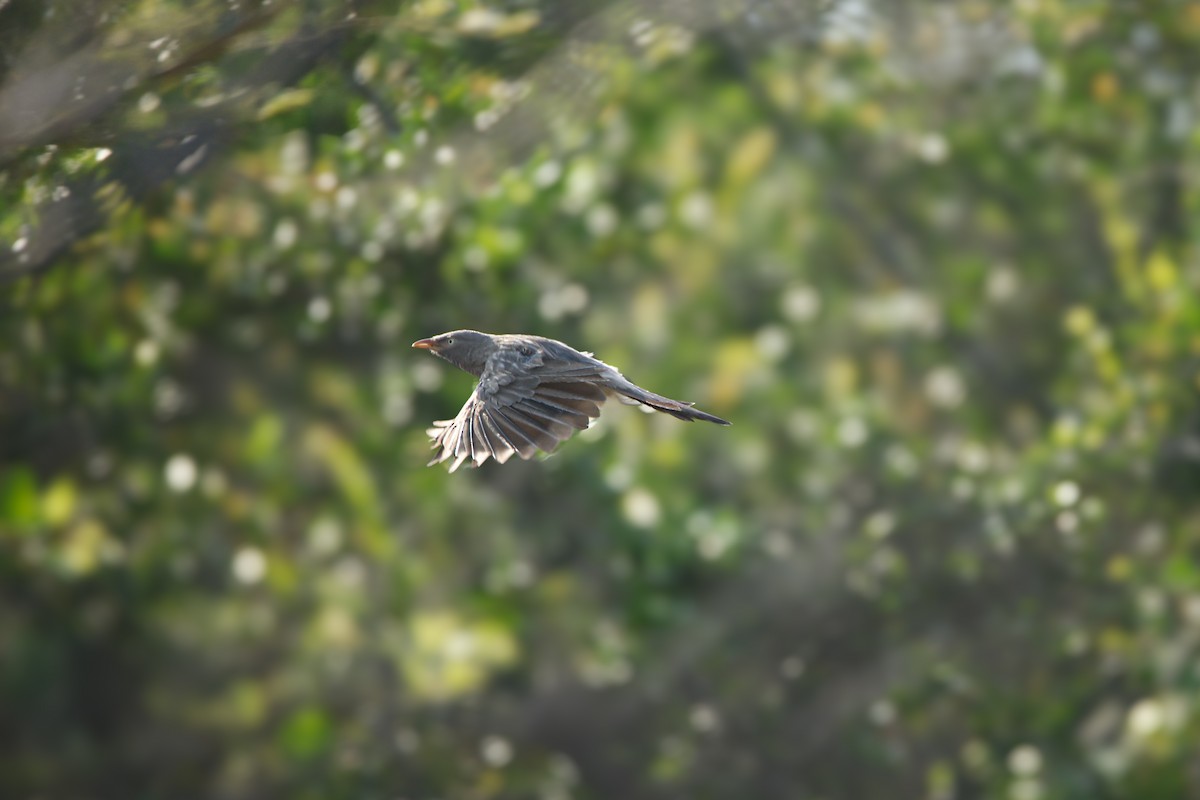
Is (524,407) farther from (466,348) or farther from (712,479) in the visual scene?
(712,479)

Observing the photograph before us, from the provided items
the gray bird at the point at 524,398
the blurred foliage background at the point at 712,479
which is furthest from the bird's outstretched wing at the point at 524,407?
the blurred foliage background at the point at 712,479

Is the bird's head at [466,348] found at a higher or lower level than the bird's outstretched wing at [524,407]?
lower

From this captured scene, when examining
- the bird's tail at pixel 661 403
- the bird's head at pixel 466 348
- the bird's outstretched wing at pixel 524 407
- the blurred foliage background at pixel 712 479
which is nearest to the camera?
the bird's outstretched wing at pixel 524 407

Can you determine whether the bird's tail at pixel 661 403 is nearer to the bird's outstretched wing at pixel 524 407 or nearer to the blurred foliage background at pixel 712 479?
the bird's outstretched wing at pixel 524 407

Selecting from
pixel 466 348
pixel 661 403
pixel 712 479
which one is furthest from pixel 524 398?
pixel 712 479

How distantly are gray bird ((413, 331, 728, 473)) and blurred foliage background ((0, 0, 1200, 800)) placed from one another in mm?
2669

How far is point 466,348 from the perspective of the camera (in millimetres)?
3377

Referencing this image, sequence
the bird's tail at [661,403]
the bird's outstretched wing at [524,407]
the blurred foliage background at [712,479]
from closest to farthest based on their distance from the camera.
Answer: the bird's outstretched wing at [524,407], the bird's tail at [661,403], the blurred foliage background at [712,479]

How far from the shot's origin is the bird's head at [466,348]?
130 inches

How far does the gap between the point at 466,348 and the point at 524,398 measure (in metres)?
0.47

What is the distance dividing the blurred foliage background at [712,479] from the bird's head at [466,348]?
8.19 feet

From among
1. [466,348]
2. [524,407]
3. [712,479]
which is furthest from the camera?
[712,479]

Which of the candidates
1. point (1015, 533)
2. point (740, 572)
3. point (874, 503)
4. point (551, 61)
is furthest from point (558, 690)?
point (551, 61)

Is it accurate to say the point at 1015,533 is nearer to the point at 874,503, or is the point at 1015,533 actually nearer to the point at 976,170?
the point at 874,503
